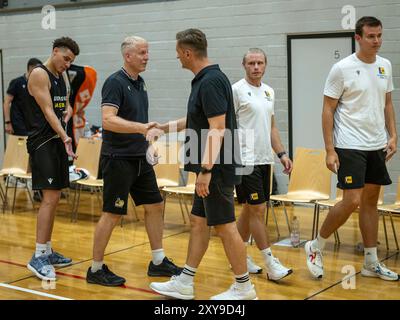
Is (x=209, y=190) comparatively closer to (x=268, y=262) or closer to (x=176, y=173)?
(x=268, y=262)

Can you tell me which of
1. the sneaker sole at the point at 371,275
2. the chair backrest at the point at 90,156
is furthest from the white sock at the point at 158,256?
the chair backrest at the point at 90,156

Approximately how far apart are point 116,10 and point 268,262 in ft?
18.5

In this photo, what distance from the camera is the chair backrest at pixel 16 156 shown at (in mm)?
8164

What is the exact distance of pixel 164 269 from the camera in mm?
4977

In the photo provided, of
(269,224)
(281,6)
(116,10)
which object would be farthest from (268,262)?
(116,10)

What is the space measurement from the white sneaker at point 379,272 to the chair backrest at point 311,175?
1.34 meters

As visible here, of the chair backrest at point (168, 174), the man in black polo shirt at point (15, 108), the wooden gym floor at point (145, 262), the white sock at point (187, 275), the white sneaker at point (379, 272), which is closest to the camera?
the white sock at point (187, 275)

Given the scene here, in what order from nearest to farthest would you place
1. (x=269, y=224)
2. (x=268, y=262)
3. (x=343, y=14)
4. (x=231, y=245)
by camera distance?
(x=231, y=245) < (x=268, y=262) < (x=269, y=224) < (x=343, y=14)

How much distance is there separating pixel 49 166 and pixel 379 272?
2668 millimetres

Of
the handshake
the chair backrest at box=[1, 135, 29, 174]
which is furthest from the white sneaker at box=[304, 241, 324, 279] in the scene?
the chair backrest at box=[1, 135, 29, 174]

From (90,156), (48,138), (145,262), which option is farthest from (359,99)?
(90,156)

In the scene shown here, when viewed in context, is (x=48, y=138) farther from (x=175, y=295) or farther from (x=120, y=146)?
(x=175, y=295)

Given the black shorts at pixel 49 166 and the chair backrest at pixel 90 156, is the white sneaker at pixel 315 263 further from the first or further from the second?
the chair backrest at pixel 90 156
